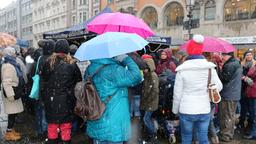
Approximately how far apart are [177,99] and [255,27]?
22622 mm

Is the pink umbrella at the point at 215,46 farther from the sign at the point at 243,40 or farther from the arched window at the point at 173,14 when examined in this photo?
the arched window at the point at 173,14

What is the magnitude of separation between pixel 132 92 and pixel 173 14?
27892 mm

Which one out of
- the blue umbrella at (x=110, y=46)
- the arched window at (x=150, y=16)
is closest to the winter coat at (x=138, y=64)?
the blue umbrella at (x=110, y=46)

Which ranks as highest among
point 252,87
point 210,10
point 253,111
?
point 210,10

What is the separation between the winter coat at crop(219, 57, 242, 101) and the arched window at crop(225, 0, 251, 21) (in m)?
21.2

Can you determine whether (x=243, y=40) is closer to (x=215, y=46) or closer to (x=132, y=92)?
(x=215, y=46)

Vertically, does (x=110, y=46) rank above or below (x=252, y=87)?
above

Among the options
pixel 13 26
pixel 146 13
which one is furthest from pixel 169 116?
pixel 13 26

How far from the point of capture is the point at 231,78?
693cm

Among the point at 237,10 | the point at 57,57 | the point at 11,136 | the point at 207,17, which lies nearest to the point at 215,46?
the point at 57,57

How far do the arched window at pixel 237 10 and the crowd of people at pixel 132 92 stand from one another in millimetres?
19930

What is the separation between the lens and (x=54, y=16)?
2741 inches

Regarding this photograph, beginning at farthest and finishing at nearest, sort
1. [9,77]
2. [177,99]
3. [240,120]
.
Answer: [240,120] < [9,77] < [177,99]

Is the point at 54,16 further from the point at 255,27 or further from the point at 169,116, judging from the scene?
the point at 169,116
